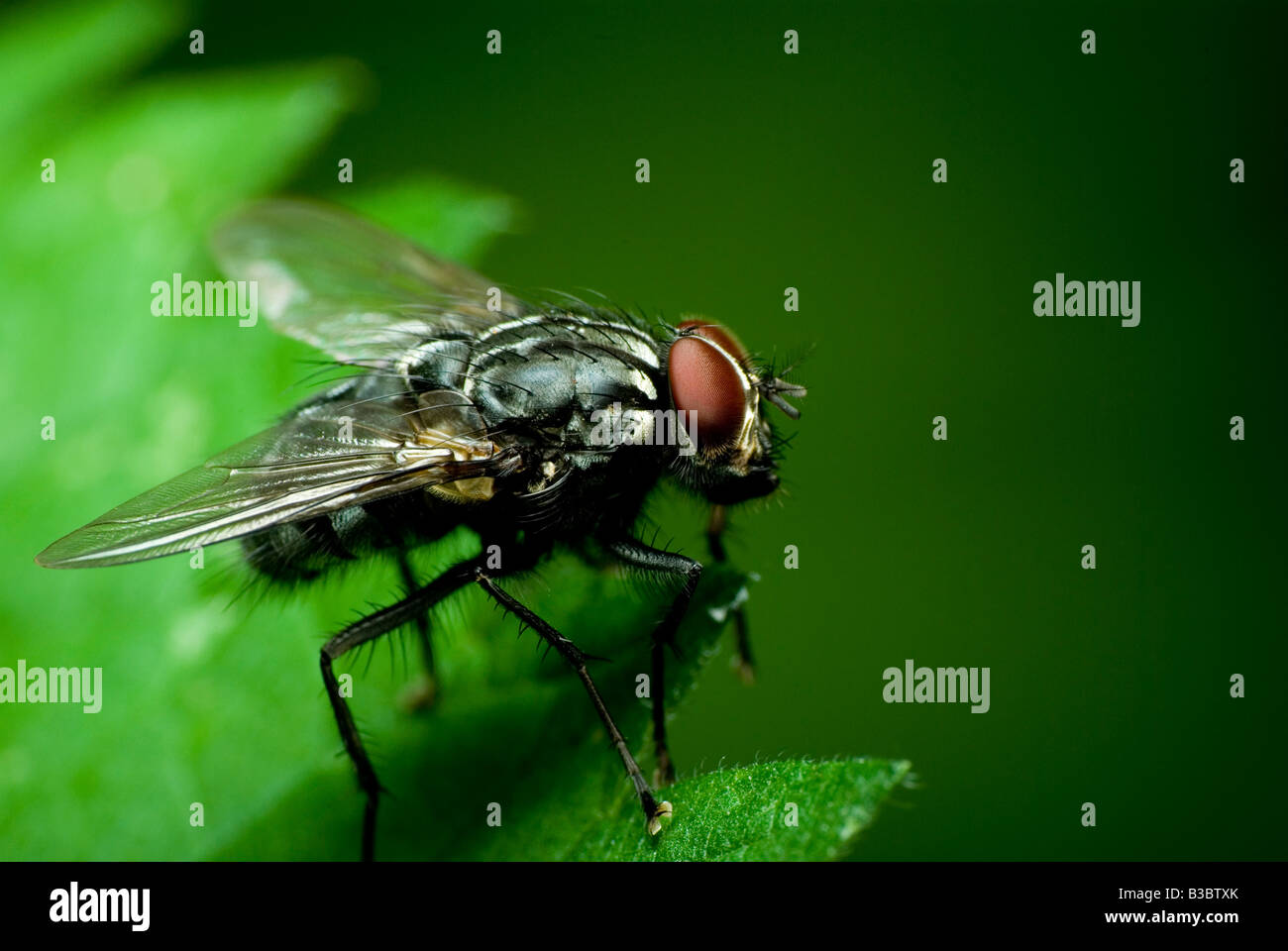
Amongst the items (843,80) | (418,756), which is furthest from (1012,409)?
(418,756)

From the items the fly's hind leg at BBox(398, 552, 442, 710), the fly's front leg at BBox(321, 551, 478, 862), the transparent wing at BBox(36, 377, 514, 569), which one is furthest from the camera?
the fly's hind leg at BBox(398, 552, 442, 710)

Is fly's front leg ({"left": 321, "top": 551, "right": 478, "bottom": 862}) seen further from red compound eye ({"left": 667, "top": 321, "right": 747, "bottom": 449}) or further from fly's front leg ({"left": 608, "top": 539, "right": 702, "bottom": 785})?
red compound eye ({"left": 667, "top": 321, "right": 747, "bottom": 449})

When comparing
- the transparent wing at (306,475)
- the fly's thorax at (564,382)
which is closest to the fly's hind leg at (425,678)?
the transparent wing at (306,475)

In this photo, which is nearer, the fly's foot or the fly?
the fly's foot

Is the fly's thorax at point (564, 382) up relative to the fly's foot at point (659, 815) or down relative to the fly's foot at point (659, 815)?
up

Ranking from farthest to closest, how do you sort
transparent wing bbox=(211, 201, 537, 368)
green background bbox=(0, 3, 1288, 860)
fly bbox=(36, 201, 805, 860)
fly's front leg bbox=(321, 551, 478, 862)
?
transparent wing bbox=(211, 201, 537, 368) < green background bbox=(0, 3, 1288, 860) < fly's front leg bbox=(321, 551, 478, 862) < fly bbox=(36, 201, 805, 860)

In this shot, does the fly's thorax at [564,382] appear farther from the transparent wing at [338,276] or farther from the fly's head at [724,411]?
the transparent wing at [338,276]

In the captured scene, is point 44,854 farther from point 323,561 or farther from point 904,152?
point 904,152

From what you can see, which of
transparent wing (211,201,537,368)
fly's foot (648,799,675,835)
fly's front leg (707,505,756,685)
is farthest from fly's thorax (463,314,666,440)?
fly's foot (648,799,675,835)
